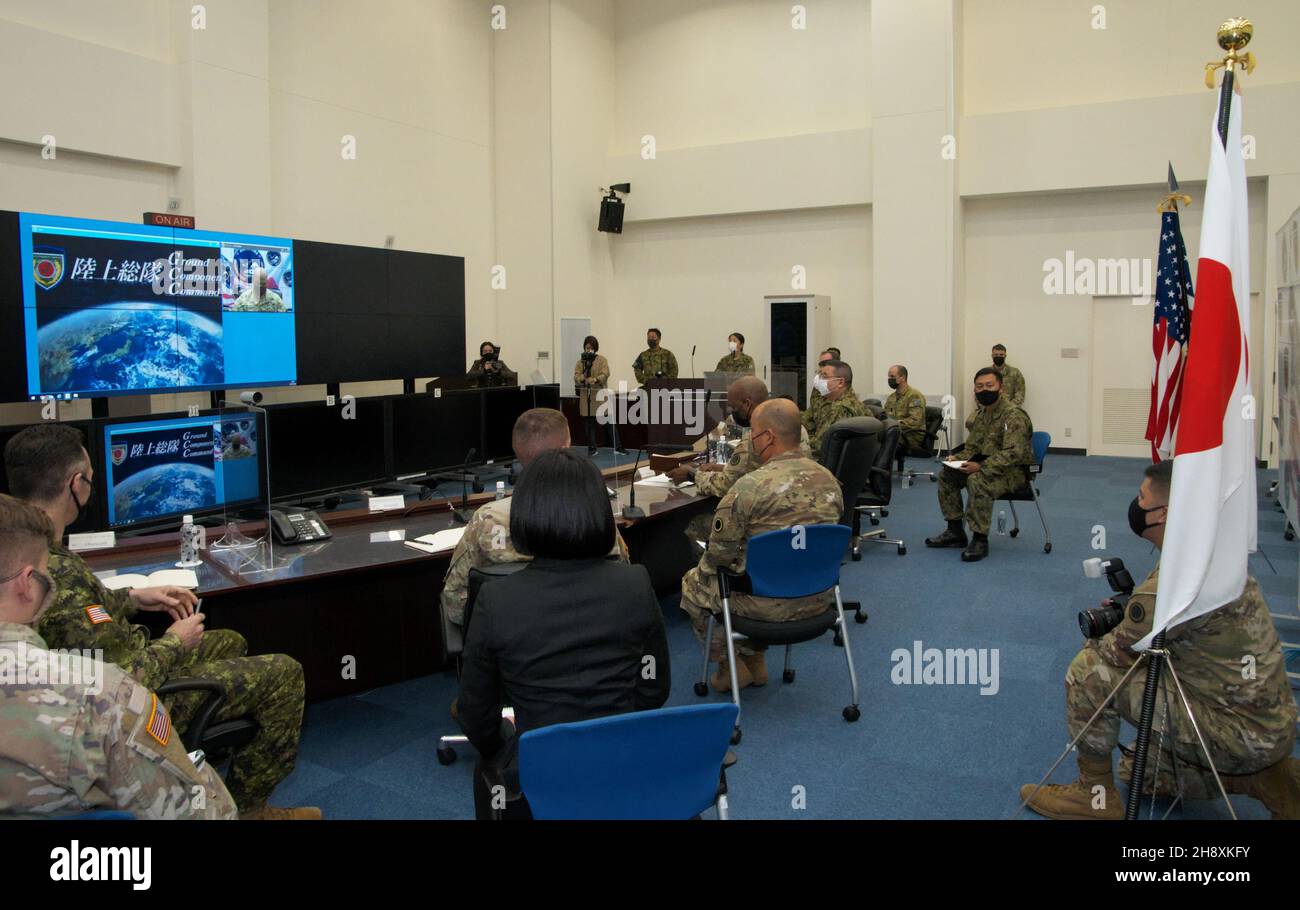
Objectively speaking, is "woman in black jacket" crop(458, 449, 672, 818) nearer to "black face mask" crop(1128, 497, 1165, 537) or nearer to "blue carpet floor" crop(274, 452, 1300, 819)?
"blue carpet floor" crop(274, 452, 1300, 819)

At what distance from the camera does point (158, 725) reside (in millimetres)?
1801

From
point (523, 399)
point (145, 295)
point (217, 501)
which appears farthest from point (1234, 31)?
point (145, 295)

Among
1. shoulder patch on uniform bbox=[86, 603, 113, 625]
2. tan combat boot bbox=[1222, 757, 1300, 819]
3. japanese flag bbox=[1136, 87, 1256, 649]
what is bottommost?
tan combat boot bbox=[1222, 757, 1300, 819]

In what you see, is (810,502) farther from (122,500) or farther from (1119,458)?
(1119,458)

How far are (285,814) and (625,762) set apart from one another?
5.30 feet

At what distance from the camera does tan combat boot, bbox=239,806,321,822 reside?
2762mm

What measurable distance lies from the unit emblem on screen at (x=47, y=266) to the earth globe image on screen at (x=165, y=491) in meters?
2.07

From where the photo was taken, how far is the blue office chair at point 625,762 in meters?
1.69

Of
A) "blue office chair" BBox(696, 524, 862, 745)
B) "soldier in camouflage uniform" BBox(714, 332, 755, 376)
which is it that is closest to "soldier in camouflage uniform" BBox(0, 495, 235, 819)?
"blue office chair" BBox(696, 524, 862, 745)

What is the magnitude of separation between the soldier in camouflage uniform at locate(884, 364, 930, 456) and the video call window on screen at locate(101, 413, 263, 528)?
19.8ft

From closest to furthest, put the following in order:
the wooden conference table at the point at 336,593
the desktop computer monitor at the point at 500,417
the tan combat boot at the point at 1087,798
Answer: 1. the tan combat boot at the point at 1087,798
2. the wooden conference table at the point at 336,593
3. the desktop computer monitor at the point at 500,417

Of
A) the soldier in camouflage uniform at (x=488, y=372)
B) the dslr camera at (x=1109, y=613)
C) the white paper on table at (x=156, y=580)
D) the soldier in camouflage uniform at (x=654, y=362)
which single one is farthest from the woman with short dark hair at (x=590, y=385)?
the dslr camera at (x=1109, y=613)

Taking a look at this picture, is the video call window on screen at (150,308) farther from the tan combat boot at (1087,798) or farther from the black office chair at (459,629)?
the tan combat boot at (1087,798)

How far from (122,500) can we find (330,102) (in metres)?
6.72
